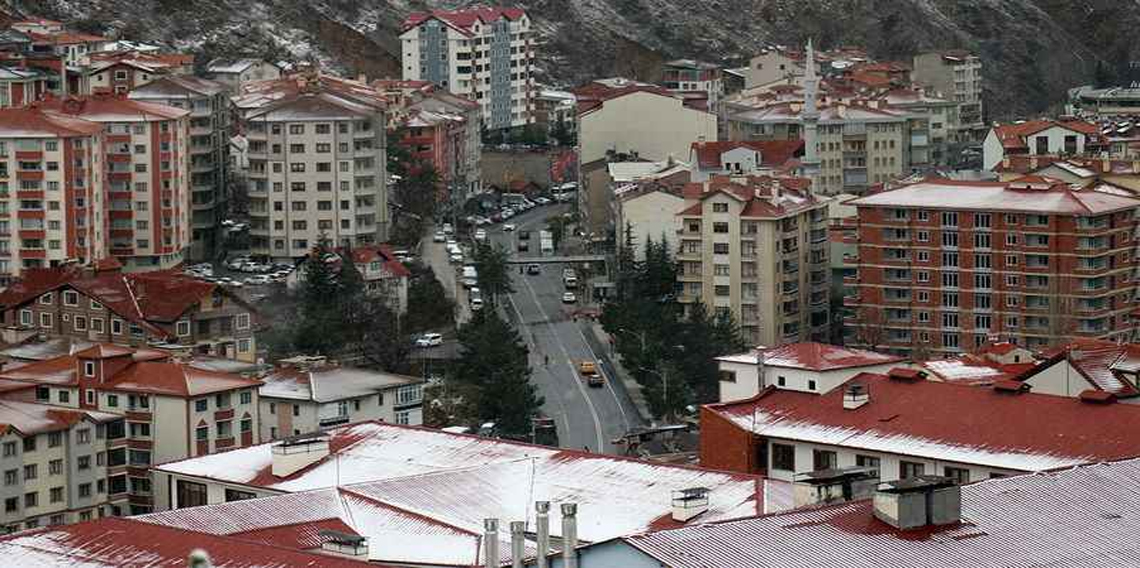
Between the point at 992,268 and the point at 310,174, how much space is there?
41.7 feet

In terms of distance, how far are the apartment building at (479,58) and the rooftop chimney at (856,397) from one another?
47906 millimetres

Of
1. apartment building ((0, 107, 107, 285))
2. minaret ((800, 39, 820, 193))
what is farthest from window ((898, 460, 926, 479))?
minaret ((800, 39, 820, 193))

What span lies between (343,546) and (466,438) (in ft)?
24.7

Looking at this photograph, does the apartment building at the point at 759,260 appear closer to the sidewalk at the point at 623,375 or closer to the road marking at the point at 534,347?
the sidewalk at the point at 623,375

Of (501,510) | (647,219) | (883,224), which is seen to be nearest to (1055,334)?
(883,224)

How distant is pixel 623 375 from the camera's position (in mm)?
52281

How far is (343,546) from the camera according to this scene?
2434 cm

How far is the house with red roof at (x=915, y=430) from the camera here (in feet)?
102

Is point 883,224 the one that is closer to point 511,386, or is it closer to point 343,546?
point 511,386

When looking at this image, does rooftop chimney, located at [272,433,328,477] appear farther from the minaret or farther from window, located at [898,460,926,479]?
the minaret

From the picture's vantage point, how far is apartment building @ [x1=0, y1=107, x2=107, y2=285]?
181ft

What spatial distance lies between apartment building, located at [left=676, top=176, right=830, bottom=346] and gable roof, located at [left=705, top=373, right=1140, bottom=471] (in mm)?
22925

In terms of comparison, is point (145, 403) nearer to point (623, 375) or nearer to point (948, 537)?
point (623, 375)

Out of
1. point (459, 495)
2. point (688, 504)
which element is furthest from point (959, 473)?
point (459, 495)
